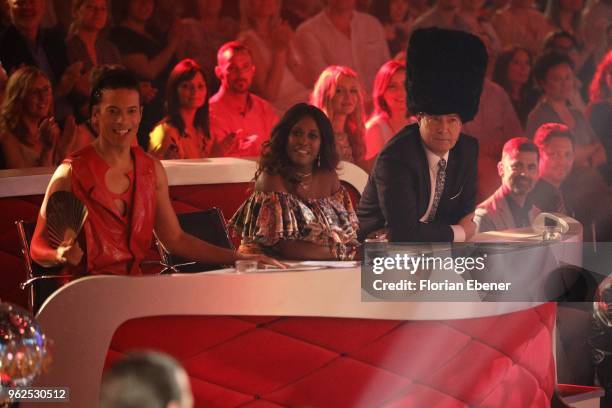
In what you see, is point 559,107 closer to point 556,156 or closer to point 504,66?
point 504,66

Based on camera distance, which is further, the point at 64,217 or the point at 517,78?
the point at 517,78

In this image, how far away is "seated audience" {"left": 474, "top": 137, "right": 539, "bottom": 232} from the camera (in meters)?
5.64

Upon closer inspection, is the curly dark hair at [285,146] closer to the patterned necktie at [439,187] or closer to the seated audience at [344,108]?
the patterned necktie at [439,187]

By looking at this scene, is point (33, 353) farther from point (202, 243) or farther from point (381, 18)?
point (381, 18)

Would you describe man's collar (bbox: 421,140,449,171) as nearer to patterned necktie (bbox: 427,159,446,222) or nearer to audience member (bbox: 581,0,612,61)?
patterned necktie (bbox: 427,159,446,222)

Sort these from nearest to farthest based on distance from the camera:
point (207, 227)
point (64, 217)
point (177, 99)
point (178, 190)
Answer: point (64, 217)
point (207, 227)
point (178, 190)
point (177, 99)

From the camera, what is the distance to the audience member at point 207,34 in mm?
7211

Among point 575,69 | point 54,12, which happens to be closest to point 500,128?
point 575,69

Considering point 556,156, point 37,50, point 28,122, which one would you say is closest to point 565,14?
point 556,156

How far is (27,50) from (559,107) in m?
3.68

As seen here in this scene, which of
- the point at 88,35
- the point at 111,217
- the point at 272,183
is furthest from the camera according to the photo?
the point at 88,35

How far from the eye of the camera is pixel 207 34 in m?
7.33

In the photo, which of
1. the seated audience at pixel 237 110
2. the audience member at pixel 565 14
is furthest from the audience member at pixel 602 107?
the seated audience at pixel 237 110

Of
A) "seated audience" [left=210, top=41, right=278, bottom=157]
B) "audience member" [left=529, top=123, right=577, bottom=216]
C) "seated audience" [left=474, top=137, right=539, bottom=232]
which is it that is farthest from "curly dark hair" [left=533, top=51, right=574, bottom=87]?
"seated audience" [left=210, top=41, right=278, bottom=157]
